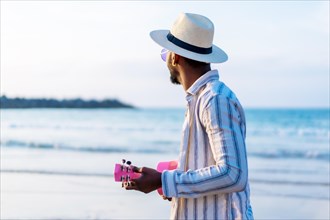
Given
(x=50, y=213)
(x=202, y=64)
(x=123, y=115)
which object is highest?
(x=123, y=115)

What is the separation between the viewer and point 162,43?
113 inches

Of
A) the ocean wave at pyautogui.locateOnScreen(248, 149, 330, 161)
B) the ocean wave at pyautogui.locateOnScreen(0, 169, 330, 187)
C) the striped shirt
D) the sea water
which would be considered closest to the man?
the striped shirt

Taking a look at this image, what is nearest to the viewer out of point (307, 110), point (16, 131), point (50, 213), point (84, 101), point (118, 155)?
point (50, 213)

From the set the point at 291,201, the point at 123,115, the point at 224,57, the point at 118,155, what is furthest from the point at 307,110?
the point at 224,57

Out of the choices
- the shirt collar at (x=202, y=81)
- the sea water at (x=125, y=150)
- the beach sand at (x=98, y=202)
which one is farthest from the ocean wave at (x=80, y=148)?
the shirt collar at (x=202, y=81)

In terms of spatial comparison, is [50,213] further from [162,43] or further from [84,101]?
[84,101]

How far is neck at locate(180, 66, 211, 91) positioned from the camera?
2846 mm

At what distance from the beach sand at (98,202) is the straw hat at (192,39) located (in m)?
4.94

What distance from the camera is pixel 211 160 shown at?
275 centimetres

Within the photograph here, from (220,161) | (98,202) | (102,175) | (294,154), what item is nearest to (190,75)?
(220,161)

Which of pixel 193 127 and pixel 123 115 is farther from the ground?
pixel 123 115

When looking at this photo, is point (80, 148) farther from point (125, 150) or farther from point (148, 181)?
point (148, 181)

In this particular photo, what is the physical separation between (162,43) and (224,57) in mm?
219

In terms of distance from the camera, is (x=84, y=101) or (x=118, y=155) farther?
Result: (x=84, y=101)
